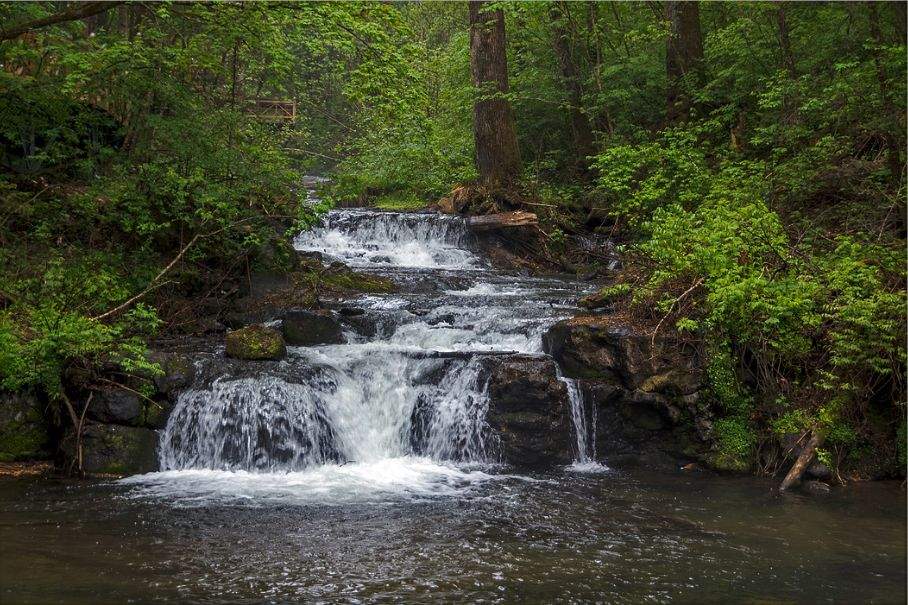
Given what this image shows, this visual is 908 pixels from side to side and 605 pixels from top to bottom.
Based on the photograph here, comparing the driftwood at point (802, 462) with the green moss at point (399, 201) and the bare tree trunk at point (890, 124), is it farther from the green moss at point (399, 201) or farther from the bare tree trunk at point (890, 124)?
the green moss at point (399, 201)

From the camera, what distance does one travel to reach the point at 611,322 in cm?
966

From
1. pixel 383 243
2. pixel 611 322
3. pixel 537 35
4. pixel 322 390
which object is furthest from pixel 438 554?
pixel 537 35

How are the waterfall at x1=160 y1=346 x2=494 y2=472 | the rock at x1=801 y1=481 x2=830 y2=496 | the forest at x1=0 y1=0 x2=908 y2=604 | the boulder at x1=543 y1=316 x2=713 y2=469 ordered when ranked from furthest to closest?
1. the boulder at x1=543 y1=316 x2=713 y2=469
2. the waterfall at x1=160 y1=346 x2=494 y2=472
3. the rock at x1=801 y1=481 x2=830 y2=496
4. the forest at x1=0 y1=0 x2=908 y2=604

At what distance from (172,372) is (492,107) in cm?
1060

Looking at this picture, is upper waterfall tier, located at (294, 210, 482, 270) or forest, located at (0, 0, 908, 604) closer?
forest, located at (0, 0, 908, 604)

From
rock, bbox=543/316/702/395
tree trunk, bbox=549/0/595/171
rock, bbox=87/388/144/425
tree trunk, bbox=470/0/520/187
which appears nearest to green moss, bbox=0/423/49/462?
rock, bbox=87/388/144/425

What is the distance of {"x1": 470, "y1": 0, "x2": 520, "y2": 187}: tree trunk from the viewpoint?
16.7 metres

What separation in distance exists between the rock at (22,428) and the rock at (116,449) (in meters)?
0.40

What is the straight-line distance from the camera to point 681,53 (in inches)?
627

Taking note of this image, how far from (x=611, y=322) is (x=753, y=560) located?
14.3 feet

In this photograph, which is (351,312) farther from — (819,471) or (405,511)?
(819,471)

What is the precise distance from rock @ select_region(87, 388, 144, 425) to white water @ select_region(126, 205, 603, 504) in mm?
378

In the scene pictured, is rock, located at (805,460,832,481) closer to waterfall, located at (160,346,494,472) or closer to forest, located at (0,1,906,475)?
forest, located at (0,1,906,475)

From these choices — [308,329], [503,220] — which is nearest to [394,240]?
A: [503,220]
